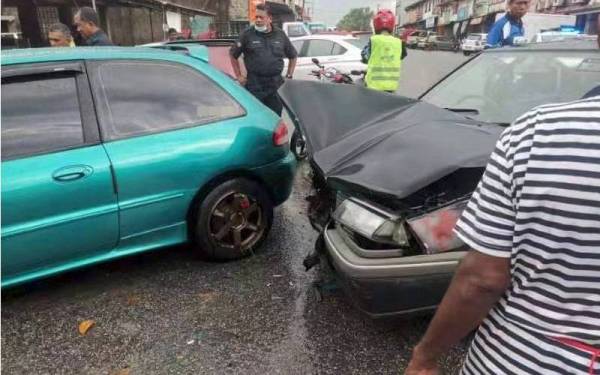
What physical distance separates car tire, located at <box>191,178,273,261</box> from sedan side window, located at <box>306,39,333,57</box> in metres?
8.22

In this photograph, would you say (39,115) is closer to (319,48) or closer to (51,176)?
(51,176)

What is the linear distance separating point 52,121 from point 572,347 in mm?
2917

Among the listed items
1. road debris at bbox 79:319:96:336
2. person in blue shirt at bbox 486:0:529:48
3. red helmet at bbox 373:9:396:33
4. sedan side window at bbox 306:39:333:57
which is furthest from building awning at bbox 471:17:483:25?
road debris at bbox 79:319:96:336

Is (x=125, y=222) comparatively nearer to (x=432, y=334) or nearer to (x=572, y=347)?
(x=432, y=334)

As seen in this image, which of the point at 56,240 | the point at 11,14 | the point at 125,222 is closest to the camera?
the point at 56,240

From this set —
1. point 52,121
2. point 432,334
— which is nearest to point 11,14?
point 52,121

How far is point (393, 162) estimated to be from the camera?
2.40 metres

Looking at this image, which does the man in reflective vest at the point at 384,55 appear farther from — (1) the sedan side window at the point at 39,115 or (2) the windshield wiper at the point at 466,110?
(1) the sedan side window at the point at 39,115

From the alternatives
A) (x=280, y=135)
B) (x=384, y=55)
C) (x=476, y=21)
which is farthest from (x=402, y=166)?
(x=476, y=21)

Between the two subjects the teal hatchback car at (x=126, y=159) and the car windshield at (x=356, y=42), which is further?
the car windshield at (x=356, y=42)

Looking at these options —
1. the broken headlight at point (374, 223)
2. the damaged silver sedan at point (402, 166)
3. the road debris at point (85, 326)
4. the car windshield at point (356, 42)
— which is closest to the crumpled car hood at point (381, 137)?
the damaged silver sedan at point (402, 166)

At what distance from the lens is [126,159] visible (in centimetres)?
305

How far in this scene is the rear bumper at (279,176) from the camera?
370cm

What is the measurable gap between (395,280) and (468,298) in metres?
1.13
